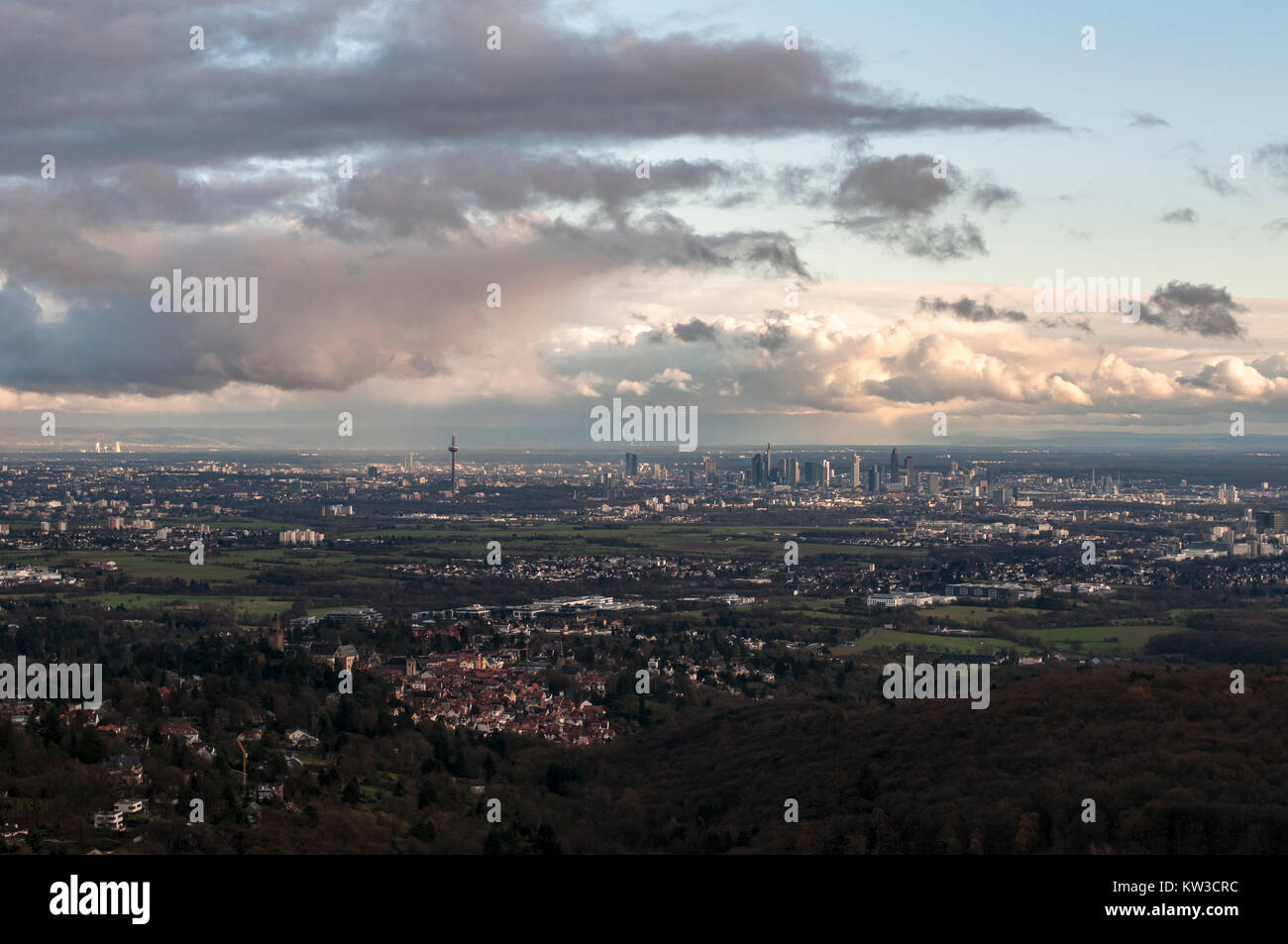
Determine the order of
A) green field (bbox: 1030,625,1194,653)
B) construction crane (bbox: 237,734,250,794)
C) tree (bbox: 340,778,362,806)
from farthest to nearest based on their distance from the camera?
1. green field (bbox: 1030,625,1194,653)
2. tree (bbox: 340,778,362,806)
3. construction crane (bbox: 237,734,250,794)

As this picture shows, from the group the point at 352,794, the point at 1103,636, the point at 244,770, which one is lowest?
the point at 1103,636

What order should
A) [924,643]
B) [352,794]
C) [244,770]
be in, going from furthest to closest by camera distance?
[924,643] → [244,770] → [352,794]

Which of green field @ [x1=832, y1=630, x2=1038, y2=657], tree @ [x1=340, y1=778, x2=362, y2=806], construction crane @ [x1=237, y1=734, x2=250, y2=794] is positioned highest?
construction crane @ [x1=237, y1=734, x2=250, y2=794]

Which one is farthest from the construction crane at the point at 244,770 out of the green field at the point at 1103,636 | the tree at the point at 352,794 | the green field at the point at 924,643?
the green field at the point at 1103,636

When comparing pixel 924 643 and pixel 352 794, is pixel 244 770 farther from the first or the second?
pixel 924 643

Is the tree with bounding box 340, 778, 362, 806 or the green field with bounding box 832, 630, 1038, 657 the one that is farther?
the green field with bounding box 832, 630, 1038, 657

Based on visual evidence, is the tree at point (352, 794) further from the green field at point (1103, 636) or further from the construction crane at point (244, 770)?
the green field at point (1103, 636)

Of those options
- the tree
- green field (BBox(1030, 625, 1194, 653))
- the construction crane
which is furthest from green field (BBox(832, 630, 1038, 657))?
the tree

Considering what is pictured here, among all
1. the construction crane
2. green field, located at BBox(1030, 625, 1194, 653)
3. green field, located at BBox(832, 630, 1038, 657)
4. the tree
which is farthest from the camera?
green field, located at BBox(832, 630, 1038, 657)

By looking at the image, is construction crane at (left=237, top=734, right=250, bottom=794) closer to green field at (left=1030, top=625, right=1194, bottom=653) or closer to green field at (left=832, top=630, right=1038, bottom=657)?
green field at (left=832, top=630, right=1038, bottom=657)

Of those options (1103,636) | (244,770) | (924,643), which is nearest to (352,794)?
(244,770)
